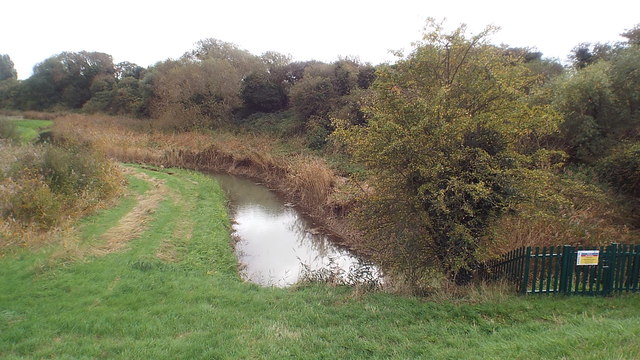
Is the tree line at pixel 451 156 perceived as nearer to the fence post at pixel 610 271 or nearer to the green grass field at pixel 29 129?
the fence post at pixel 610 271

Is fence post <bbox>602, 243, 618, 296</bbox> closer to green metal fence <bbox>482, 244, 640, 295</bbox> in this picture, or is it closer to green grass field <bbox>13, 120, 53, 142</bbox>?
green metal fence <bbox>482, 244, 640, 295</bbox>

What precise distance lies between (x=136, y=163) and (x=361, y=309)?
22795 mm

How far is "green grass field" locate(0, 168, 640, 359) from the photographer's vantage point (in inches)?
183

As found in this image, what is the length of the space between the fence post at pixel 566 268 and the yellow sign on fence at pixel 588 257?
0.43ft

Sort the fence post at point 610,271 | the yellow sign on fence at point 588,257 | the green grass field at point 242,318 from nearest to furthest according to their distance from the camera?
the green grass field at point 242,318
the yellow sign on fence at point 588,257
the fence post at point 610,271

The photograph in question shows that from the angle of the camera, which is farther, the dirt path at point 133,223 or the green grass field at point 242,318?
the dirt path at point 133,223

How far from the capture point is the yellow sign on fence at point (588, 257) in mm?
6477

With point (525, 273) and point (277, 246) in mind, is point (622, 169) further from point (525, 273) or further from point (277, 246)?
point (277, 246)

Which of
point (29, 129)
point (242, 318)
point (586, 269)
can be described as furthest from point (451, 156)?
point (29, 129)

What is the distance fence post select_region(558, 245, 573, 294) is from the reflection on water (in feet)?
14.6

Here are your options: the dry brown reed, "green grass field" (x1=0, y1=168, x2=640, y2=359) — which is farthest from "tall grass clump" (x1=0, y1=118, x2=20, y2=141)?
"green grass field" (x1=0, y1=168, x2=640, y2=359)

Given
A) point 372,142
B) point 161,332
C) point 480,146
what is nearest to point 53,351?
point 161,332

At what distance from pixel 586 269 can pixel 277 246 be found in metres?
8.78

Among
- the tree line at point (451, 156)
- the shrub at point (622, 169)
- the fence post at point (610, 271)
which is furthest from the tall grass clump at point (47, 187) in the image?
the shrub at point (622, 169)
